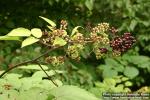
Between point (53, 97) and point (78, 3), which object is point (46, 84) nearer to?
point (53, 97)

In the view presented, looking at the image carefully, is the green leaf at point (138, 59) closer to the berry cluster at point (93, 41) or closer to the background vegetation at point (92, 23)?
the background vegetation at point (92, 23)

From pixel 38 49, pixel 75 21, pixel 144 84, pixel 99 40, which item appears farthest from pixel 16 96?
pixel 144 84

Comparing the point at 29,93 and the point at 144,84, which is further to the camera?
the point at 144,84

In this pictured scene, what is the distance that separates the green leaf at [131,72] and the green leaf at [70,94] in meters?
3.45

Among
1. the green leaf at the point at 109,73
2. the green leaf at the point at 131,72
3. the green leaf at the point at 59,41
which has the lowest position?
the green leaf at the point at 59,41

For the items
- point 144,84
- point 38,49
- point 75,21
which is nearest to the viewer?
point 38,49

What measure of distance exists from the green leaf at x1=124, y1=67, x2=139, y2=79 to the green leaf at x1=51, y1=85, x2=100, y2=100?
3448mm

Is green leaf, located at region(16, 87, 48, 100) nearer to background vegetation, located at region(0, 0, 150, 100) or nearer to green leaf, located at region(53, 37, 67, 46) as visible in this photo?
green leaf, located at region(53, 37, 67, 46)

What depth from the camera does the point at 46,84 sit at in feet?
7.11

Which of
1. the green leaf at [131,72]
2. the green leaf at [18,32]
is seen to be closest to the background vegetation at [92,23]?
the green leaf at [131,72]

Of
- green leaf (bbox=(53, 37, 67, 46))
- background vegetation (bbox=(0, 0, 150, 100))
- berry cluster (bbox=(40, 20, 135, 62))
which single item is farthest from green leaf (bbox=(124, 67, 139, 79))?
green leaf (bbox=(53, 37, 67, 46))

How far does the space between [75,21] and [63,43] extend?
10.6 feet

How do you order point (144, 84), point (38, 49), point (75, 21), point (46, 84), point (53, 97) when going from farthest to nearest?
point (144, 84) → point (75, 21) → point (38, 49) → point (46, 84) → point (53, 97)

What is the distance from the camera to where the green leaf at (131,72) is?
16.9 ft
